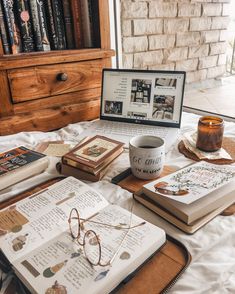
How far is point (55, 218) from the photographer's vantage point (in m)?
0.51

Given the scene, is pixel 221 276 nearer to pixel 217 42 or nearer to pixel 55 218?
pixel 55 218

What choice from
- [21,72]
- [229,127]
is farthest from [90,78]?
[229,127]

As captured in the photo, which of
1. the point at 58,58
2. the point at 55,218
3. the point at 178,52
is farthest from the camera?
the point at 178,52

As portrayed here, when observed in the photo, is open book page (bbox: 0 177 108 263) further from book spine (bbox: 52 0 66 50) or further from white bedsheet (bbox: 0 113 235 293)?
book spine (bbox: 52 0 66 50)

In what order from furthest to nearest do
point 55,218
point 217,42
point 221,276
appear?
1. point 217,42
2. point 55,218
3. point 221,276

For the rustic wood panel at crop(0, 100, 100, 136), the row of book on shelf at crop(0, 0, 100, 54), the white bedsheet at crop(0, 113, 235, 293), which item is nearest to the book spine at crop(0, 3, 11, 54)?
the row of book on shelf at crop(0, 0, 100, 54)

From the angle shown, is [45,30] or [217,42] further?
[217,42]

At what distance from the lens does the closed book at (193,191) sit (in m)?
0.50

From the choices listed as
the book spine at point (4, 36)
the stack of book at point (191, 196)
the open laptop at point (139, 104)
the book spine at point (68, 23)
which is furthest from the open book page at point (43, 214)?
the book spine at point (68, 23)

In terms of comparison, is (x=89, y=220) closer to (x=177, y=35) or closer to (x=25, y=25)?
(x=25, y=25)

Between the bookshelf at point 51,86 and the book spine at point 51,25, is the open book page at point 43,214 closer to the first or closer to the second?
the bookshelf at point 51,86

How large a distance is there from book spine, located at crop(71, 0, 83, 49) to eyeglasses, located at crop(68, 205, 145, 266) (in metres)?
0.81

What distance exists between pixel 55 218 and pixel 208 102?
1123 mm

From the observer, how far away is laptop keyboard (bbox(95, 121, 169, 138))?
906mm
